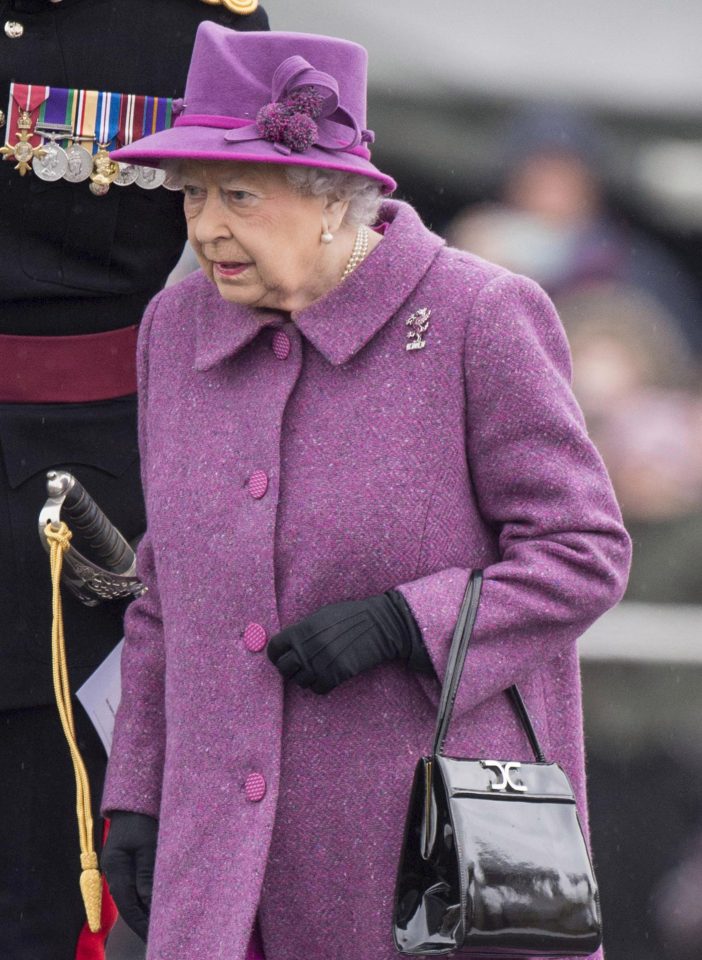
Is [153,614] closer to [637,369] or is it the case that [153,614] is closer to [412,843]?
[412,843]

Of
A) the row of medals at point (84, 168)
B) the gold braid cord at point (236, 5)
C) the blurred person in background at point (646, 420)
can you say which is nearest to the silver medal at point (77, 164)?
the row of medals at point (84, 168)

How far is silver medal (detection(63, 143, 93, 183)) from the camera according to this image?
2.78 meters

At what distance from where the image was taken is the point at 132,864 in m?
2.44

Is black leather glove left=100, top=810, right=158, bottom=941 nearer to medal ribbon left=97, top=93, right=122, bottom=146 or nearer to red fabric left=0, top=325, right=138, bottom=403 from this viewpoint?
red fabric left=0, top=325, right=138, bottom=403

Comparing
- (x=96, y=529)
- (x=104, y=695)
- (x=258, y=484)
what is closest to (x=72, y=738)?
(x=104, y=695)

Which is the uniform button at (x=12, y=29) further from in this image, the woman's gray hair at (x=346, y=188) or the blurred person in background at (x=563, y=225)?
the blurred person in background at (x=563, y=225)

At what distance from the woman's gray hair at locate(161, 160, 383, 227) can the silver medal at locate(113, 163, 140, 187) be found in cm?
42

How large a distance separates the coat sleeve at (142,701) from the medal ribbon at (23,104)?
1.28ft

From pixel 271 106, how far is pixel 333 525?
516mm

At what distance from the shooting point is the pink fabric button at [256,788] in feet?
7.41

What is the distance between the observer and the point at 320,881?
2260 millimetres

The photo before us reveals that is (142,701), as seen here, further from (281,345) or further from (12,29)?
(12,29)

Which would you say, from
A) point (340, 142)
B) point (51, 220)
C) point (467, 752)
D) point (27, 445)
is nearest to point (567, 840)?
point (467, 752)

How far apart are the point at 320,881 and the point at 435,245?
82cm
